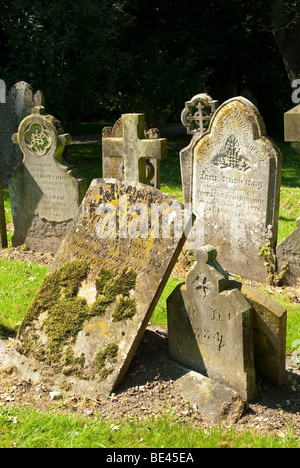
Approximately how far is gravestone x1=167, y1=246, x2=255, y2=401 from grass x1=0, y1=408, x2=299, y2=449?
0.48 m

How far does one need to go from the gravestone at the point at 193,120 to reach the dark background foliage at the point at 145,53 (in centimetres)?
555

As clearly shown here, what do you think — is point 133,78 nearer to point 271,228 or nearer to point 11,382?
point 271,228

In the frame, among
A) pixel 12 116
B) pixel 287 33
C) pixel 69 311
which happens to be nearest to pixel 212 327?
pixel 69 311

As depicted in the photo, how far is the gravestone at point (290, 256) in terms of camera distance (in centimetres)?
693

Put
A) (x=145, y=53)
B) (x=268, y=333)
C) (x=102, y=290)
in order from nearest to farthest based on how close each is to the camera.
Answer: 1. (x=268, y=333)
2. (x=102, y=290)
3. (x=145, y=53)

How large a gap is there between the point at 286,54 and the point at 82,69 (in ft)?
25.8

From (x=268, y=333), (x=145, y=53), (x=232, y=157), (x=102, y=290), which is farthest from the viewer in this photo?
(x=145, y=53)

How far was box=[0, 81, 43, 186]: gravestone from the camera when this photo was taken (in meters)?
12.3

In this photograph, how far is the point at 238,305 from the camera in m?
4.14

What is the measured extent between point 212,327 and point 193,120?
6428 millimetres

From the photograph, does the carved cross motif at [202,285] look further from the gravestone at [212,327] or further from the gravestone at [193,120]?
the gravestone at [193,120]

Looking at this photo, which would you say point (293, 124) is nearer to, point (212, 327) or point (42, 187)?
point (212, 327)

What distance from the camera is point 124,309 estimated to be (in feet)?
14.7

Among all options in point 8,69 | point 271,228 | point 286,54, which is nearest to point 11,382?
point 271,228
